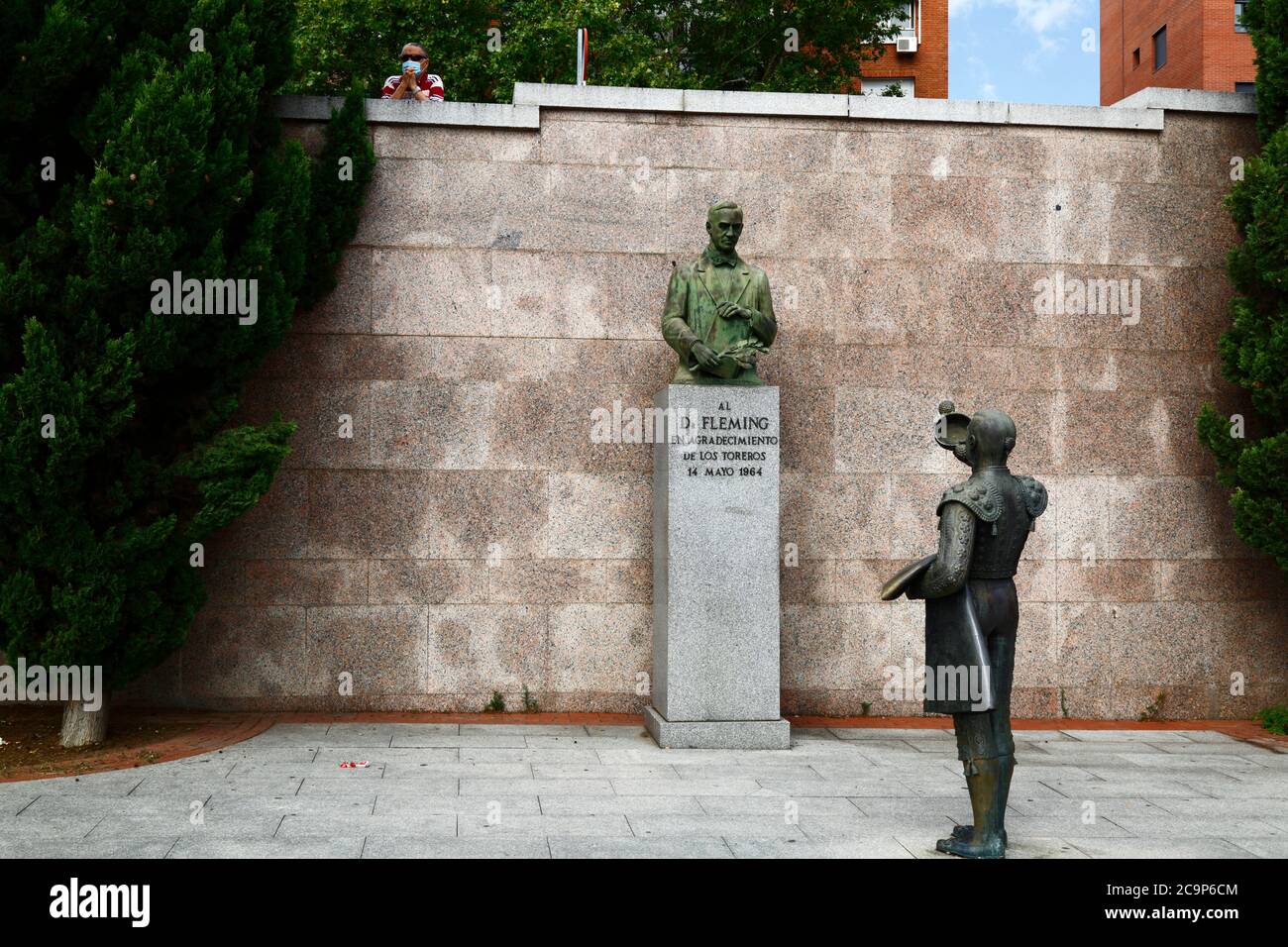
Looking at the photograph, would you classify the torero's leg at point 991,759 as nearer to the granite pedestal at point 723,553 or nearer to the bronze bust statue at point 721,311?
the granite pedestal at point 723,553

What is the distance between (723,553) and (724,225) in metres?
2.63

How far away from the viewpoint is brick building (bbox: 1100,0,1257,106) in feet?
119

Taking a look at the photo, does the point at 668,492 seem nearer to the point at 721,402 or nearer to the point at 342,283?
the point at 721,402

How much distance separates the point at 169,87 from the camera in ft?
28.4

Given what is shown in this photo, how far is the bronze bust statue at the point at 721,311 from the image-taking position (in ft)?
33.2

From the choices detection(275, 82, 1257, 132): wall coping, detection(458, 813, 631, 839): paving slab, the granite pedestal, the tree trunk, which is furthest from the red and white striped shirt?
detection(458, 813, 631, 839): paving slab

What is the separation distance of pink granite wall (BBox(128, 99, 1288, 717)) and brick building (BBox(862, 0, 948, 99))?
2560 cm

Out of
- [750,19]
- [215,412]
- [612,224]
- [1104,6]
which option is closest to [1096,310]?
[612,224]

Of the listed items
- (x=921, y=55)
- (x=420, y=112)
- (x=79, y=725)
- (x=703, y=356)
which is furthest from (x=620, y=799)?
(x=921, y=55)

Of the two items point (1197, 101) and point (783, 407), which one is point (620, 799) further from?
point (1197, 101)

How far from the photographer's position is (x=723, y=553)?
10055 millimetres

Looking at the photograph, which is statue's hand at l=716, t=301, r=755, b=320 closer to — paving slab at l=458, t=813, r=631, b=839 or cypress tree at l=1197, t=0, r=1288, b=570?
paving slab at l=458, t=813, r=631, b=839

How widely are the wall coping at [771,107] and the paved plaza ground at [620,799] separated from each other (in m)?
5.29

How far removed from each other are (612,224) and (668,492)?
106 inches
